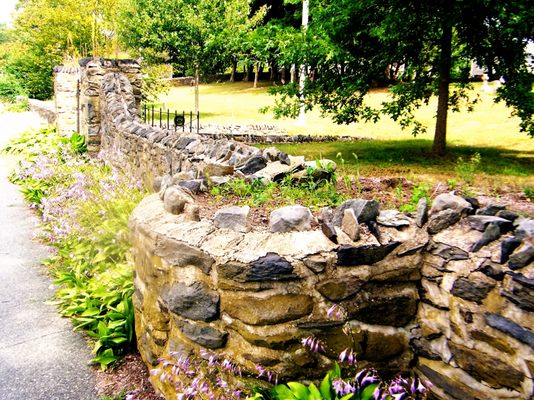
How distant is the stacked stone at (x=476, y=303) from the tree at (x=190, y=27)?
1716 centimetres

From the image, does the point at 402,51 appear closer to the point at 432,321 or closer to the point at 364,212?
the point at 364,212

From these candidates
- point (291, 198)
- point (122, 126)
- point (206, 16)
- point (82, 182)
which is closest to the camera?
point (291, 198)

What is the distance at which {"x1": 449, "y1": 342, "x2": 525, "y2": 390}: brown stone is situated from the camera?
90.4 inches

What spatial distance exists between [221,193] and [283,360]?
166cm

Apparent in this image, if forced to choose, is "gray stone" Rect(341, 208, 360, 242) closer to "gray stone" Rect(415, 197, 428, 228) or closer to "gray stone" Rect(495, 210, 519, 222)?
"gray stone" Rect(415, 197, 428, 228)

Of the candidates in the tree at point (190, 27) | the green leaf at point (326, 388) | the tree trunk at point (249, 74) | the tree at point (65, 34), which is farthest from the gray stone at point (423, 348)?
the tree trunk at point (249, 74)

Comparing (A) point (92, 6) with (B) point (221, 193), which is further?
(A) point (92, 6)

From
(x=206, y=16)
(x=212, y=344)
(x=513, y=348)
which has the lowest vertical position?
(x=212, y=344)

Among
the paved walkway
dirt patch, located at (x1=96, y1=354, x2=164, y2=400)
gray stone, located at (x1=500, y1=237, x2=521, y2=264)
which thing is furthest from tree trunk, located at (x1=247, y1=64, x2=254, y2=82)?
gray stone, located at (x1=500, y1=237, x2=521, y2=264)

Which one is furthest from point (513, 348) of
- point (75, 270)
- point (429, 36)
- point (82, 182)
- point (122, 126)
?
point (429, 36)

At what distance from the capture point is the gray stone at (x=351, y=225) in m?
2.71

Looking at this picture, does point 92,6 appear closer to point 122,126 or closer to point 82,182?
point 122,126

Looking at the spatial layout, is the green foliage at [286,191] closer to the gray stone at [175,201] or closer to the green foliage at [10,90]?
the gray stone at [175,201]

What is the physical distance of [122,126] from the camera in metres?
8.35
